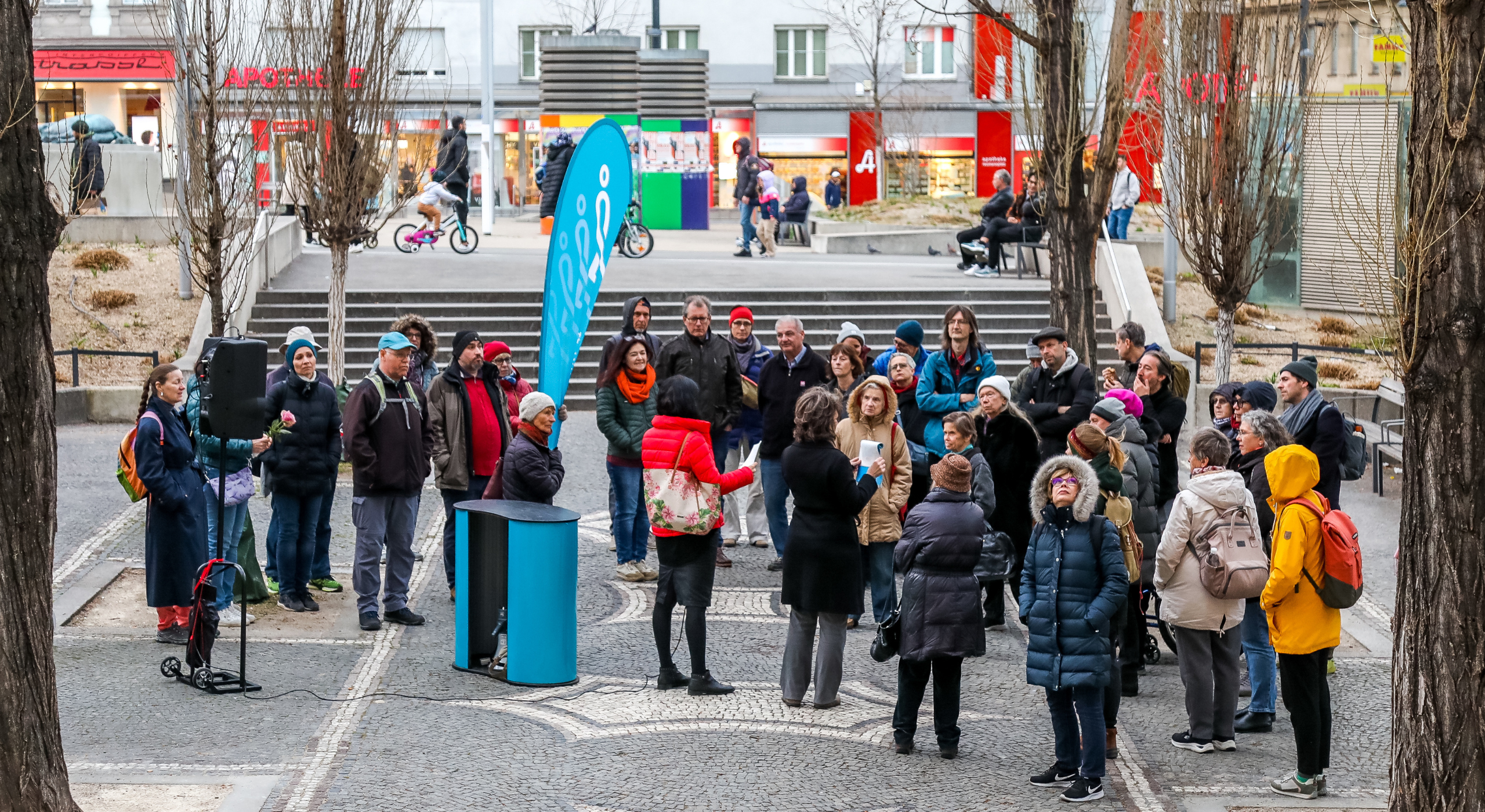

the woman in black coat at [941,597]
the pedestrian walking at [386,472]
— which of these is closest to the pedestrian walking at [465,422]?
the pedestrian walking at [386,472]

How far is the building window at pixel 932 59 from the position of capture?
174 ft

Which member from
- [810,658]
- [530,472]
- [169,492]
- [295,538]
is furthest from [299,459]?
[810,658]

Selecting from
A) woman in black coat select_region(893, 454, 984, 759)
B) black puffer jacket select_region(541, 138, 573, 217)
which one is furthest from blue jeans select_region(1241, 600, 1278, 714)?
black puffer jacket select_region(541, 138, 573, 217)

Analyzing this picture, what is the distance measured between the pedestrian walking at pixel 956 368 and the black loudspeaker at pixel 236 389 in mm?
4471

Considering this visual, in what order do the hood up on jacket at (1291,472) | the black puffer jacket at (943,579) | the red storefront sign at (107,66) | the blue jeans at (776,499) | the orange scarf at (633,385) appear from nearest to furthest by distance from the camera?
1. the hood up on jacket at (1291,472)
2. the black puffer jacket at (943,579)
3. the orange scarf at (633,385)
4. the blue jeans at (776,499)
5. the red storefront sign at (107,66)

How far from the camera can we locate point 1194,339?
21766mm

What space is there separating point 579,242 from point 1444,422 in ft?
17.8

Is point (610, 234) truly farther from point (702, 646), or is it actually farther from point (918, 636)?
point (918, 636)

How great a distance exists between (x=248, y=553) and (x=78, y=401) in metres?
8.65

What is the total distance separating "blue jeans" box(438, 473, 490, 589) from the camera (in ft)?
34.2

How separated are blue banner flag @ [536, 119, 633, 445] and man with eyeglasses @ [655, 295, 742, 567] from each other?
4.26ft

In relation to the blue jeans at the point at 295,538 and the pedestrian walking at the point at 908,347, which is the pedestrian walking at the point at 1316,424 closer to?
the pedestrian walking at the point at 908,347

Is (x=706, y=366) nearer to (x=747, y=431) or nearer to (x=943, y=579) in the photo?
(x=747, y=431)

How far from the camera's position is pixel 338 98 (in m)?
15.5
